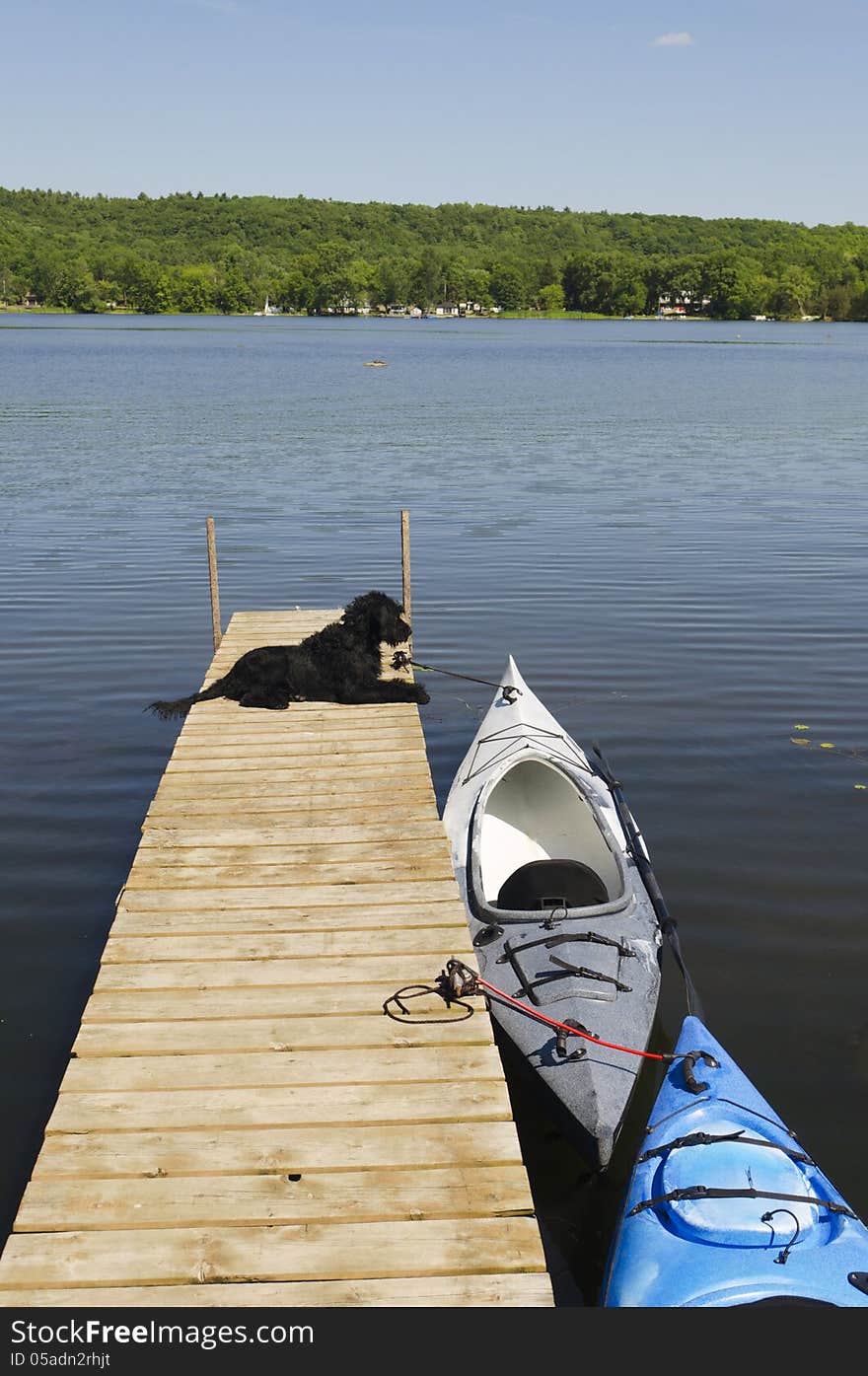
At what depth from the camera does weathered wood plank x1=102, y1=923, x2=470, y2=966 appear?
6902 millimetres

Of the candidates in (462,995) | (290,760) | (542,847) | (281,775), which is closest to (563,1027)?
(462,995)

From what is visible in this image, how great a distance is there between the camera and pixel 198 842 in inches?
333

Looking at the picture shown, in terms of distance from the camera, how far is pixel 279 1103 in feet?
18.4

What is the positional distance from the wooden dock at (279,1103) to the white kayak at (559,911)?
52 centimetres

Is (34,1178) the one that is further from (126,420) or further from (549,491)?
(126,420)

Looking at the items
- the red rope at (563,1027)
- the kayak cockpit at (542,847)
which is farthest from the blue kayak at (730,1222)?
the kayak cockpit at (542,847)

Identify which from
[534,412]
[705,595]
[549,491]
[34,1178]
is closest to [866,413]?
[534,412]

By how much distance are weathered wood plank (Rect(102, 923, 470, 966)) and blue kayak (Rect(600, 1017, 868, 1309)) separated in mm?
1688

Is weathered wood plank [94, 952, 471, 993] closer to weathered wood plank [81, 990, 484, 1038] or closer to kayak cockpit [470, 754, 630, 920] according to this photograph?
weathered wood plank [81, 990, 484, 1038]

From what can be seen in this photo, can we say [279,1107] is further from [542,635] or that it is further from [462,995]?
[542,635]

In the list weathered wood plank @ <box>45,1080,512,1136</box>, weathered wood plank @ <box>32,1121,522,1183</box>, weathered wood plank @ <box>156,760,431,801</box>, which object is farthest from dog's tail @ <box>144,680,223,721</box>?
weathered wood plank @ <box>32,1121,522,1183</box>

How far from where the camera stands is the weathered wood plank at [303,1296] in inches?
177

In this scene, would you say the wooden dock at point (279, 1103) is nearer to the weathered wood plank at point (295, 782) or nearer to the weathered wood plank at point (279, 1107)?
the weathered wood plank at point (279, 1107)

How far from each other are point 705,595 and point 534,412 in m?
32.1
